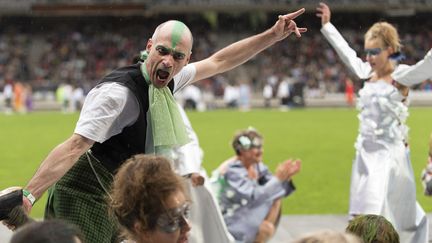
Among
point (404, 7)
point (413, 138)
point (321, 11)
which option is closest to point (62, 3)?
point (404, 7)

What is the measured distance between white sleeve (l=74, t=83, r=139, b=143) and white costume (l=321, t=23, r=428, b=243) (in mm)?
2951

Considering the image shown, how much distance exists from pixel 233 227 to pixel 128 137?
9.69 feet

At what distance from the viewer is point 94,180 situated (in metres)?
4.34

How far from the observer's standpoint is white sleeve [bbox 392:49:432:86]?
6234 millimetres

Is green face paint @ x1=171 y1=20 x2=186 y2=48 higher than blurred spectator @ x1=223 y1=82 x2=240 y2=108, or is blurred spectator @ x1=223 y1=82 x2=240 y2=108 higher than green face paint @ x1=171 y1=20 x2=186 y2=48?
green face paint @ x1=171 y1=20 x2=186 y2=48

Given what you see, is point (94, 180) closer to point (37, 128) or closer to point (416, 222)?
point (416, 222)

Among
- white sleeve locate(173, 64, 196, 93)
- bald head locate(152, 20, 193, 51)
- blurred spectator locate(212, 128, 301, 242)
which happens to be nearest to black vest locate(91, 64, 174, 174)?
bald head locate(152, 20, 193, 51)

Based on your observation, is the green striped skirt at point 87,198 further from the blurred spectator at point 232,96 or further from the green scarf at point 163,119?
the blurred spectator at point 232,96

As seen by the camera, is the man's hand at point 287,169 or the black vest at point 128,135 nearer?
the black vest at point 128,135

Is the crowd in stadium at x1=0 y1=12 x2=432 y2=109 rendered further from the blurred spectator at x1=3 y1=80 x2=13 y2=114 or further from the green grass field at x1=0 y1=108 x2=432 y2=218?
the green grass field at x1=0 y1=108 x2=432 y2=218

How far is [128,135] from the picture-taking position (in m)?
4.25

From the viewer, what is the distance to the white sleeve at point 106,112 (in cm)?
401

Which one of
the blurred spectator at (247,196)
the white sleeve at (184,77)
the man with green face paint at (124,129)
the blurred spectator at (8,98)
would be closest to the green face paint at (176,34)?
the man with green face paint at (124,129)

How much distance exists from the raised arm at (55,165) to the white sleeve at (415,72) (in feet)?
10.5
